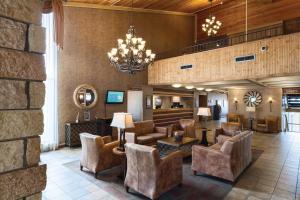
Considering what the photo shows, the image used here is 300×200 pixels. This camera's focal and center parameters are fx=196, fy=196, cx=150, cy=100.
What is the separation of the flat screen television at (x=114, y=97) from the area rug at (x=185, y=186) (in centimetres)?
376

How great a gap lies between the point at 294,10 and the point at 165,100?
800cm

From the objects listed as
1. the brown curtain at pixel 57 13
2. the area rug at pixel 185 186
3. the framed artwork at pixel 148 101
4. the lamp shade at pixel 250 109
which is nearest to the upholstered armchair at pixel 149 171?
the area rug at pixel 185 186

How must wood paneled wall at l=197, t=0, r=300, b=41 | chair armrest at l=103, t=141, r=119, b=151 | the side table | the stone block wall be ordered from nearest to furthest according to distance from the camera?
1. the stone block wall
2. the side table
3. chair armrest at l=103, t=141, r=119, b=151
4. wood paneled wall at l=197, t=0, r=300, b=41

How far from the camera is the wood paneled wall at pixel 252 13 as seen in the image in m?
8.70

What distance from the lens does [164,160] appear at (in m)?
3.58

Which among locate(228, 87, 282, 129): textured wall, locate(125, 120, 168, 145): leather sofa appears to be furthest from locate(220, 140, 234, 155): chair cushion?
locate(228, 87, 282, 129): textured wall

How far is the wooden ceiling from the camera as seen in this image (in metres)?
7.86

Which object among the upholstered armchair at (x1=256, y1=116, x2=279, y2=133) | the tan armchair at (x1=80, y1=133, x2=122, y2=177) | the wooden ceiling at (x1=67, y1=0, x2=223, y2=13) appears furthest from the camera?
the upholstered armchair at (x1=256, y1=116, x2=279, y2=133)

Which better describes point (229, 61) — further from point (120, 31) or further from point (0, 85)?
point (0, 85)

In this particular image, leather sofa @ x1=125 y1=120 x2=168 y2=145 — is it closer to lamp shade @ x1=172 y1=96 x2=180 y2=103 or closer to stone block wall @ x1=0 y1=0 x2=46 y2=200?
stone block wall @ x1=0 y1=0 x2=46 y2=200

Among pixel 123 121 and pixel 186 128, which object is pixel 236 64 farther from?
pixel 123 121

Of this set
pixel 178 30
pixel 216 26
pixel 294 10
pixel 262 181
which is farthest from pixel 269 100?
pixel 262 181

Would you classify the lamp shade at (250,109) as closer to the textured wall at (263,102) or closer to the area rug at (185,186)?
the textured wall at (263,102)

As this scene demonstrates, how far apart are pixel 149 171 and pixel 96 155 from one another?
1548 millimetres
